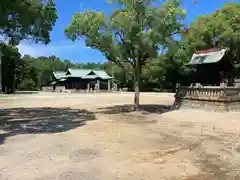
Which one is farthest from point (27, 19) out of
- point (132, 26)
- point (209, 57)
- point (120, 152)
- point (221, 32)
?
point (221, 32)

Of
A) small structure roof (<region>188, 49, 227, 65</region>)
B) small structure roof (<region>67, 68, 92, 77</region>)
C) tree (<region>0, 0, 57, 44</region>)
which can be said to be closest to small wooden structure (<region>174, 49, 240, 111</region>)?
small structure roof (<region>188, 49, 227, 65</region>)

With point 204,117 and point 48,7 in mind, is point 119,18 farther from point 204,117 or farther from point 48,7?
point 204,117

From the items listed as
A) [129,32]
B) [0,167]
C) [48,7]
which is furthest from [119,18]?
[0,167]

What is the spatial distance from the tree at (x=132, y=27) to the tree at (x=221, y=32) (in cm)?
1445

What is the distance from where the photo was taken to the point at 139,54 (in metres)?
18.9

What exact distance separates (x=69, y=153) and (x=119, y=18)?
1143 cm

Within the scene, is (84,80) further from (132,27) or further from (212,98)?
(212,98)

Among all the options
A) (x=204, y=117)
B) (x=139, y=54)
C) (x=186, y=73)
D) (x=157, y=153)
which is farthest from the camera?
(x=186, y=73)

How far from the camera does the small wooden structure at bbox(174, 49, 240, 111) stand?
15.5m

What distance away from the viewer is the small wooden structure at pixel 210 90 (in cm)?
1548

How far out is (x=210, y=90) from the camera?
16.4 metres

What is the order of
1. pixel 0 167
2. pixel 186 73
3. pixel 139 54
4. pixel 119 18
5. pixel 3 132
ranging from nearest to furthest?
pixel 0 167 < pixel 3 132 < pixel 119 18 < pixel 139 54 < pixel 186 73

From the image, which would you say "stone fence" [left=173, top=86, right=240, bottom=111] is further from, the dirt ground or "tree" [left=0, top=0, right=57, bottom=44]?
"tree" [left=0, top=0, right=57, bottom=44]

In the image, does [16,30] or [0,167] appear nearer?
[0,167]
